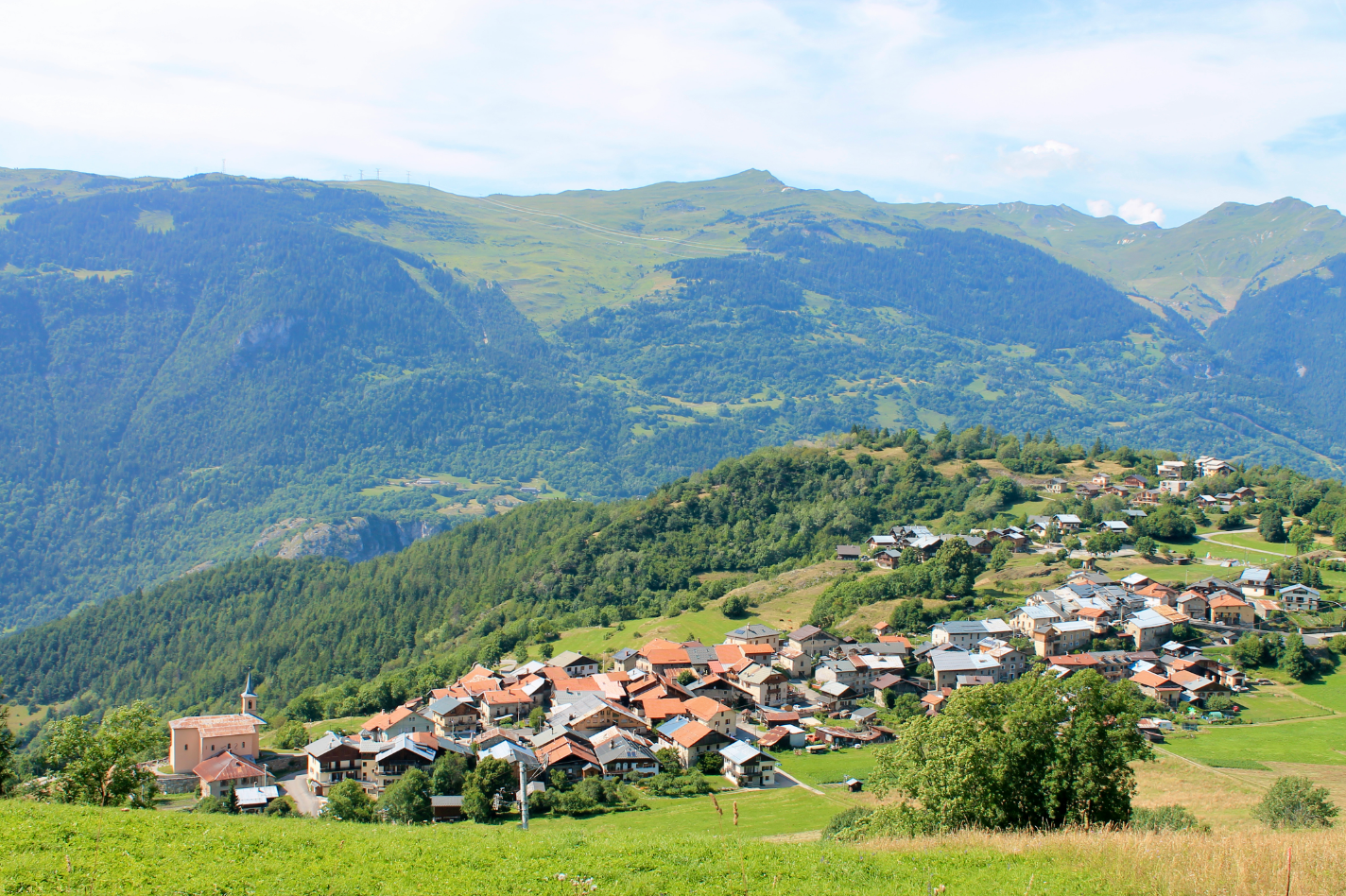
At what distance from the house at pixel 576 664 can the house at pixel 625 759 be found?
22.5m

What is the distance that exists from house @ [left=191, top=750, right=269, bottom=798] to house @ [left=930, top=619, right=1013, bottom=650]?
157ft

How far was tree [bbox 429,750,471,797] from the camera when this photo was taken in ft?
144

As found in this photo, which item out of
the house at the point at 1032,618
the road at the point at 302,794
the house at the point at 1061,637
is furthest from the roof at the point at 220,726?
the house at the point at 1032,618

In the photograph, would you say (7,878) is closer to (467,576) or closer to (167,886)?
(167,886)

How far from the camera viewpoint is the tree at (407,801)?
132 ft

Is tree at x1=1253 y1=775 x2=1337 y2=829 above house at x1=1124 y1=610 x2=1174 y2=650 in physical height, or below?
above

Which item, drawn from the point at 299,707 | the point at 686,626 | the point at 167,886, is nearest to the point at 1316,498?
the point at 686,626

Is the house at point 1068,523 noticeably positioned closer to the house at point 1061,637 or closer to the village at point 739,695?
the village at point 739,695

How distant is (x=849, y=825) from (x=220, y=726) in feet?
128

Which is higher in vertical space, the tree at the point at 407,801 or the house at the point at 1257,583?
the house at the point at 1257,583

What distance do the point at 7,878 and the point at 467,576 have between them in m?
119

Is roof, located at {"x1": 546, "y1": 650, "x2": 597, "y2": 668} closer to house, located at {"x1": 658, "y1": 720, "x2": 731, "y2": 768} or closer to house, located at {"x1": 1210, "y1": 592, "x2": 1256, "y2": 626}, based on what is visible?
house, located at {"x1": 658, "y1": 720, "x2": 731, "y2": 768}

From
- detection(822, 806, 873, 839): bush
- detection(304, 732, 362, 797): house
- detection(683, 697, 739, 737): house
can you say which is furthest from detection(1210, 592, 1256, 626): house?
detection(304, 732, 362, 797): house

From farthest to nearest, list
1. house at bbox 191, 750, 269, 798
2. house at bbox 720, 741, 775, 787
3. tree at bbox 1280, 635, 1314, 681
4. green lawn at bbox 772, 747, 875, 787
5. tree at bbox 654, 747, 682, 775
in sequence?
tree at bbox 1280, 635, 1314, 681 < tree at bbox 654, 747, 682, 775 < green lawn at bbox 772, 747, 875, 787 < house at bbox 720, 741, 775, 787 < house at bbox 191, 750, 269, 798
